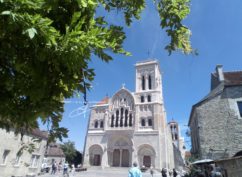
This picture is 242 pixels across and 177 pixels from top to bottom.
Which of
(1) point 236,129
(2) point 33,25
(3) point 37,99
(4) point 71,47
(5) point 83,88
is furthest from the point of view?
(1) point 236,129

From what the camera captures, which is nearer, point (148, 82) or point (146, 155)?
point (146, 155)

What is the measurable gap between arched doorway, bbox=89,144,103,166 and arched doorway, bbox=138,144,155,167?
8197mm

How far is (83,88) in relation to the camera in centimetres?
230

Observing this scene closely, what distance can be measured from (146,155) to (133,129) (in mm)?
5350

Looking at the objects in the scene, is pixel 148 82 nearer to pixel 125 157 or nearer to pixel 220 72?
pixel 125 157

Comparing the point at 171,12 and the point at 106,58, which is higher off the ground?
the point at 171,12

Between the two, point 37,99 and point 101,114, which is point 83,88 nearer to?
point 37,99

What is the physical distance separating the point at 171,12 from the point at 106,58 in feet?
Result: 4.54

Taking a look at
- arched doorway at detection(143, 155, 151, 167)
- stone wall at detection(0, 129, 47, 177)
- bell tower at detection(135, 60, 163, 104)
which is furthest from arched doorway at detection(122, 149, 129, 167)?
stone wall at detection(0, 129, 47, 177)

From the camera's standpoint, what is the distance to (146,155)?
1361 inches

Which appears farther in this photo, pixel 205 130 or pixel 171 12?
pixel 205 130

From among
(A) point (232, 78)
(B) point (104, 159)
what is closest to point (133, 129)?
(B) point (104, 159)

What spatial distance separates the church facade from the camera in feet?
113

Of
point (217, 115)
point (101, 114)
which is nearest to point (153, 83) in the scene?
point (101, 114)
